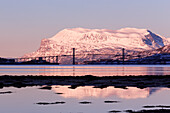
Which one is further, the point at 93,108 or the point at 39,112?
Answer: the point at 93,108

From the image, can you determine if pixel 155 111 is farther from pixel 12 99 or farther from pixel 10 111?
pixel 12 99

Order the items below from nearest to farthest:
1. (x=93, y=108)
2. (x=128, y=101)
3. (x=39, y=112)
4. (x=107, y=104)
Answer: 1. (x=39, y=112)
2. (x=93, y=108)
3. (x=107, y=104)
4. (x=128, y=101)

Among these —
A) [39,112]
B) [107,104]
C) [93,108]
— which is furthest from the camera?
[107,104]

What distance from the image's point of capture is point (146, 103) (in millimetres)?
29375

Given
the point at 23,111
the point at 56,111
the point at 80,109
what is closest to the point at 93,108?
the point at 80,109

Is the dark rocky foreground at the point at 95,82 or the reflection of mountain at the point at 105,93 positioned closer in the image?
the reflection of mountain at the point at 105,93

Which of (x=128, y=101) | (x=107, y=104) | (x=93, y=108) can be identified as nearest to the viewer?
(x=93, y=108)

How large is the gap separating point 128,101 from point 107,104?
8.25ft

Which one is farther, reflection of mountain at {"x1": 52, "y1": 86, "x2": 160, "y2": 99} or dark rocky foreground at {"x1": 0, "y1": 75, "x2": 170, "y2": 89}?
dark rocky foreground at {"x1": 0, "y1": 75, "x2": 170, "y2": 89}

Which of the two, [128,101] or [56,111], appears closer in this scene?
[56,111]

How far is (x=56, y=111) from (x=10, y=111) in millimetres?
2893

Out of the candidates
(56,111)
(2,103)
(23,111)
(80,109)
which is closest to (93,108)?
(80,109)

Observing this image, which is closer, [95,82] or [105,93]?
[105,93]

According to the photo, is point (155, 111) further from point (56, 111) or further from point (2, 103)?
point (2, 103)
